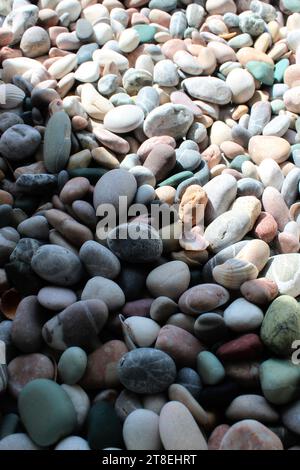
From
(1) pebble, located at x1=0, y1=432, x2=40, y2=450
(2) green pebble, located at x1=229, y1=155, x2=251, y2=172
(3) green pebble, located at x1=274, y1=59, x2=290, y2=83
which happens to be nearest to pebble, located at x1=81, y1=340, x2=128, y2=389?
(1) pebble, located at x1=0, y1=432, x2=40, y2=450

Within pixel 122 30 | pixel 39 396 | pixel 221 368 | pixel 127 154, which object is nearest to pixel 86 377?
pixel 39 396

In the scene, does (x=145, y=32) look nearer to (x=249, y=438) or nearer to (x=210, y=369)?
(x=210, y=369)

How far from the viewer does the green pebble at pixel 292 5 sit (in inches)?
55.1

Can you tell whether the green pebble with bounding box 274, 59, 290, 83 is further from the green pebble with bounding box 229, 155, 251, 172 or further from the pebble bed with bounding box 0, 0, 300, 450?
the green pebble with bounding box 229, 155, 251, 172

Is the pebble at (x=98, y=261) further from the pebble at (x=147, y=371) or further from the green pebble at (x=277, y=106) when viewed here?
the green pebble at (x=277, y=106)

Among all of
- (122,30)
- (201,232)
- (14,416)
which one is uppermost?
(122,30)

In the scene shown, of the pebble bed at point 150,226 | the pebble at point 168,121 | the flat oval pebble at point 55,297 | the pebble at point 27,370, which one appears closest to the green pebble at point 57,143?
the pebble bed at point 150,226

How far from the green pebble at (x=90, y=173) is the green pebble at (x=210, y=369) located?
388 millimetres

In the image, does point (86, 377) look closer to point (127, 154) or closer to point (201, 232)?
point (201, 232)

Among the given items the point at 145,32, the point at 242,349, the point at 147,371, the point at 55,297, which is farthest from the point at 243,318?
the point at 145,32

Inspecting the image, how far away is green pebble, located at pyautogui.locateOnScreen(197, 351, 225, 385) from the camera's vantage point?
2.46ft

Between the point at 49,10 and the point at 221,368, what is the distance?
942 millimetres

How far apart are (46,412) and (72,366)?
0.24 feet

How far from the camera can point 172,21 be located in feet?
4.41
